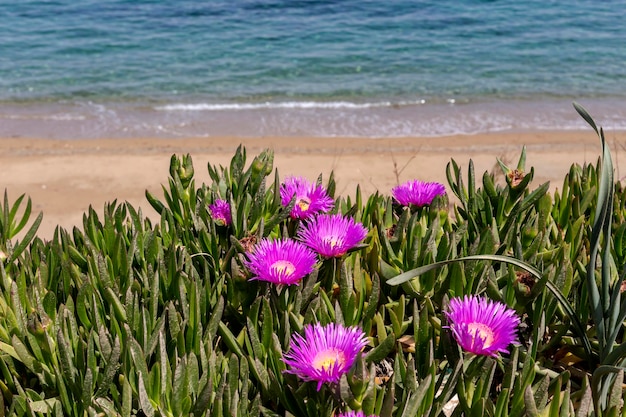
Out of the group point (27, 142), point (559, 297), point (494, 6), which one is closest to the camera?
point (559, 297)

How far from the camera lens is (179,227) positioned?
1693mm

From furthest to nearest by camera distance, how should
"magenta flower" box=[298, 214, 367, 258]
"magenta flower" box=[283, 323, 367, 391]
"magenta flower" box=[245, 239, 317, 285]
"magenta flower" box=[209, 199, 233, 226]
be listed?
"magenta flower" box=[209, 199, 233, 226] < "magenta flower" box=[298, 214, 367, 258] < "magenta flower" box=[245, 239, 317, 285] < "magenta flower" box=[283, 323, 367, 391]

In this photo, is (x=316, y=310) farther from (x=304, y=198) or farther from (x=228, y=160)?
(x=228, y=160)

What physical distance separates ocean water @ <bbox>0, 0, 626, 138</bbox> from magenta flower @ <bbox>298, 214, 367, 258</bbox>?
207 inches

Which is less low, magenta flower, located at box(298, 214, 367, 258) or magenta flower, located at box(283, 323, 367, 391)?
magenta flower, located at box(298, 214, 367, 258)

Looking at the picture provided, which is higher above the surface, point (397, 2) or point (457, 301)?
point (397, 2)

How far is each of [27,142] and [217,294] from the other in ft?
18.0

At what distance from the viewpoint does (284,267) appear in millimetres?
1267

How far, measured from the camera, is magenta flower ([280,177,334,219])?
1552 millimetres

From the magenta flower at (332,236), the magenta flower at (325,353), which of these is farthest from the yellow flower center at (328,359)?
the magenta flower at (332,236)

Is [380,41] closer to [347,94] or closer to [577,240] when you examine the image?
[347,94]

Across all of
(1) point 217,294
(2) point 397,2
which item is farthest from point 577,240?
(2) point 397,2

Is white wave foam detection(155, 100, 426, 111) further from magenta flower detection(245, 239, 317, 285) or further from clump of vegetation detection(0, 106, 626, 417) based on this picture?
magenta flower detection(245, 239, 317, 285)

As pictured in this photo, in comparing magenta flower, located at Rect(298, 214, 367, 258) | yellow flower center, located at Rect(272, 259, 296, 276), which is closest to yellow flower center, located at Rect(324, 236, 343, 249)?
magenta flower, located at Rect(298, 214, 367, 258)
